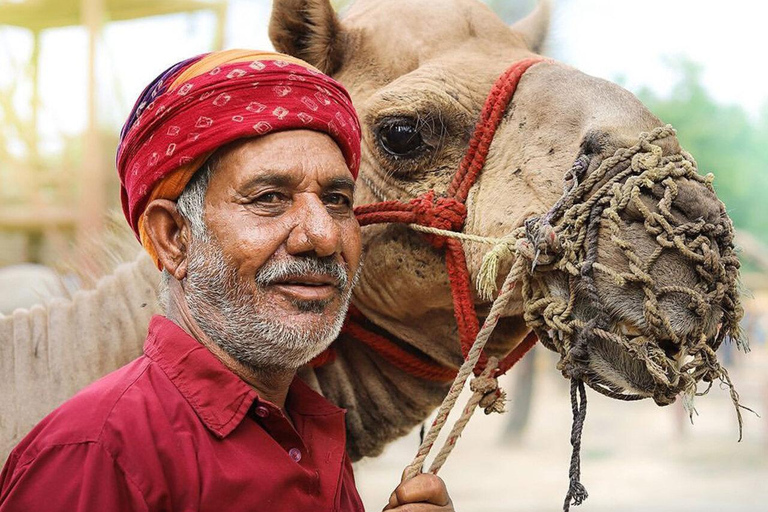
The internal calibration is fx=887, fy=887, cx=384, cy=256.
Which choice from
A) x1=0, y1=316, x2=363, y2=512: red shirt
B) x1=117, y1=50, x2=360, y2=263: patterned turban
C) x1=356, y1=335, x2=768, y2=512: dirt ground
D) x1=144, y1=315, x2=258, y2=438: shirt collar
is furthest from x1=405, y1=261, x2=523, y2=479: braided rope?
x1=356, y1=335, x2=768, y2=512: dirt ground

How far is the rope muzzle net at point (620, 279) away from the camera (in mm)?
2057

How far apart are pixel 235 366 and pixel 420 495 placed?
0.54m

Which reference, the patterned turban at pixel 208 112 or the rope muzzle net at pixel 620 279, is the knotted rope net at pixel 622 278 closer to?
the rope muzzle net at pixel 620 279

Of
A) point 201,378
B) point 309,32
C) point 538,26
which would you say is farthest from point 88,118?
point 201,378

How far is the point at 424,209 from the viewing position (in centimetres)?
259

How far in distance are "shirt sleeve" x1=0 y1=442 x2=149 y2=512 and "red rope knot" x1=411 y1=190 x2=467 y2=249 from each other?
1.19 metres

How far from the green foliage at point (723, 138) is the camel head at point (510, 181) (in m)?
21.9

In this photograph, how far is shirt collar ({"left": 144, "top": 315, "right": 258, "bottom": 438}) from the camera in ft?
6.31

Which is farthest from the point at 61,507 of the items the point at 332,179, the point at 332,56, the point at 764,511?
the point at 764,511

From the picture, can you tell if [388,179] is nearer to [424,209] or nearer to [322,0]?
[424,209]

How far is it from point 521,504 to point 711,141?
17.3 m

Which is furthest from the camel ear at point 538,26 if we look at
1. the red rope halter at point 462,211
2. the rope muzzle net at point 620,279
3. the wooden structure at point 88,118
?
the wooden structure at point 88,118

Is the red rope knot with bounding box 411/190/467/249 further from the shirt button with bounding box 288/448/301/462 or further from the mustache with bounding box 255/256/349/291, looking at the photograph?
the shirt button with bounding box 288/448/301/462

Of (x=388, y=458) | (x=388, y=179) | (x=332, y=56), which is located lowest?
(x=388, y=458)
